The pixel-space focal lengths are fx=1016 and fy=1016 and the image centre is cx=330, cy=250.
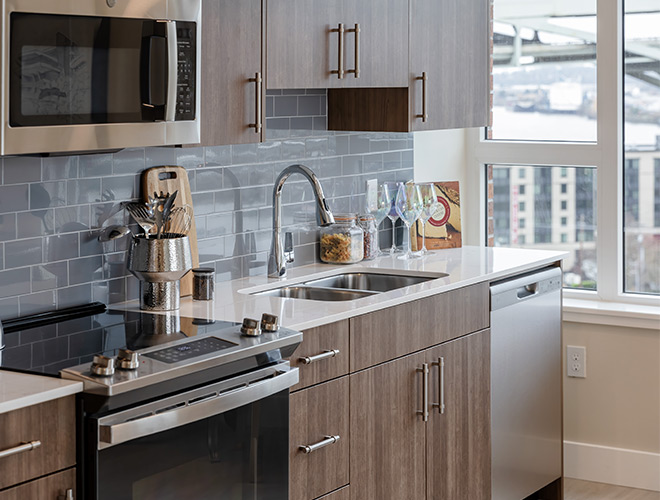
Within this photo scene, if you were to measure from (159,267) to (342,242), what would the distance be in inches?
40.8

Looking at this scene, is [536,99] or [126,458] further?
[536,99]

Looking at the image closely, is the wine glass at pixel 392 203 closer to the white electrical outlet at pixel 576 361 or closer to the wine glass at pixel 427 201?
the wine glass at pixel 427 201

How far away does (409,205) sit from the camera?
3.75 meters

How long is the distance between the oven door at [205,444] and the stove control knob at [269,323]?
96 mm

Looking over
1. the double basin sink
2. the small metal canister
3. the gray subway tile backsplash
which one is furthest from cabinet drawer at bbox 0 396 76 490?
the double basin sink

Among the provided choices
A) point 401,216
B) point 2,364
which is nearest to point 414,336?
point 401,216

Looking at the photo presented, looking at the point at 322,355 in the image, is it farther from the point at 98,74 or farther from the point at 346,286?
the point at 98,74

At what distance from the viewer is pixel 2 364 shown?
85.2 inches

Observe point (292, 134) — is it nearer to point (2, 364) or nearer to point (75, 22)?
point (75, 22)

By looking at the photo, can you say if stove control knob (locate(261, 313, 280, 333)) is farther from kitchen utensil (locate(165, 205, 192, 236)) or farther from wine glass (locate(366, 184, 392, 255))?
wine glass (locate(366, 184, 392, 255))

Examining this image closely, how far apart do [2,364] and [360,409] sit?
1.11m

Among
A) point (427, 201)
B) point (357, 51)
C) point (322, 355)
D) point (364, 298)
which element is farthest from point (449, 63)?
point (322, 355)

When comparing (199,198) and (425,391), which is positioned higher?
(199,198)

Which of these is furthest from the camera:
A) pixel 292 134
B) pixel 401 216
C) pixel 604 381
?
pixel 604 381
